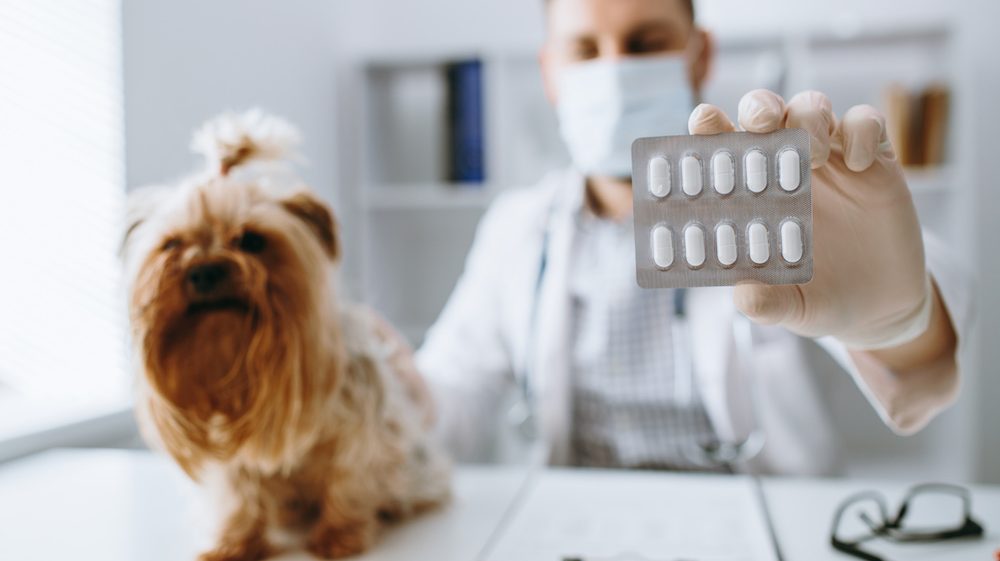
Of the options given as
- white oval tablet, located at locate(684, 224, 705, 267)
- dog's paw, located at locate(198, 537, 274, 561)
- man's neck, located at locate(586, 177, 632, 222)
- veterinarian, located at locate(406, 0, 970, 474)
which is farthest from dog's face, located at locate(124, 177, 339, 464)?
man's neck, located at locate(586, 177, 632, 222)

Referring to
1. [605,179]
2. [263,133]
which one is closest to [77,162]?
[263,133]

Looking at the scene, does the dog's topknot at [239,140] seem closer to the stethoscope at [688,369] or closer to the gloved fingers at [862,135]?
the gloved fingers at [862,135]

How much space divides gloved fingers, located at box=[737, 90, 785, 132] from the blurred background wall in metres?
1.44

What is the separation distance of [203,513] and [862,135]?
735mm

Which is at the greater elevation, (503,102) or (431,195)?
(503,102)

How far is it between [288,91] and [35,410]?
3.53 feet

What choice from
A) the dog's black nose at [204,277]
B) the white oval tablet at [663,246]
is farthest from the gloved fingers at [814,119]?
the dog's black nose at [204,277]

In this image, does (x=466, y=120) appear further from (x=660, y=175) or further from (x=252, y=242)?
(x=660, y=175)

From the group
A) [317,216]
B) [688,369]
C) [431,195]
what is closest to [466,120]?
[431,195]

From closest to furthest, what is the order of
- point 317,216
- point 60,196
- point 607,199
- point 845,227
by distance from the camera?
point 845,227 → point 317,216 → point 60,196 → point 607,199

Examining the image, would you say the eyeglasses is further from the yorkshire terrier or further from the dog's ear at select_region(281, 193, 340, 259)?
the dog's ear at select_region(281, 193, 340, 259)

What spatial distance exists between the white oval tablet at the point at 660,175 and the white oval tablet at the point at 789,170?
0.07 metres

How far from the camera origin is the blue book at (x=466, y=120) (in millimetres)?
2252

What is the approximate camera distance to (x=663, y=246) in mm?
447
